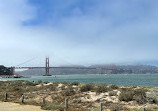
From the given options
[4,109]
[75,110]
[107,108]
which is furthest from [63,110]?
[4,109]

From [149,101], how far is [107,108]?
174 inches

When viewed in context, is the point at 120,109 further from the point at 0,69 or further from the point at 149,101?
the point at 0,69

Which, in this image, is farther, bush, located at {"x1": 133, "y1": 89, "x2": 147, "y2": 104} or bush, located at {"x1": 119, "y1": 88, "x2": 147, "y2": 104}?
bush, located at {"x1": 119, "y1": 88, "x2": 147, "y2": 104}

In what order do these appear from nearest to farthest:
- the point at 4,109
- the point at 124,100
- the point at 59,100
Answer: the point at 4,109
the point at 124,100
the point at 59,100

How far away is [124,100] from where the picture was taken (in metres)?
18.1

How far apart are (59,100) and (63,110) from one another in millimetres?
5029

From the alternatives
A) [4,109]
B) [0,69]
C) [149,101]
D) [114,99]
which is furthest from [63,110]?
[0,69]

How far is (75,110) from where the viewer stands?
14.4 meters

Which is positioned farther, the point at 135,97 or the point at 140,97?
the point at 135,97

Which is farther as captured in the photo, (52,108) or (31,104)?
(31,104)

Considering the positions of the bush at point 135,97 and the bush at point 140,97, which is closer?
the bush at point 140,97

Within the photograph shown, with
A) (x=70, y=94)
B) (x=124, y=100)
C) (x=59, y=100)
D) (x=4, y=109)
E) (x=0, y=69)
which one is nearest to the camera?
(x=4, y=109)

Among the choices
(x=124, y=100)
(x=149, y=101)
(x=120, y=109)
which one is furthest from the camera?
(x=124, y=100)

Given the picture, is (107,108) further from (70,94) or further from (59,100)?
(70,94)
